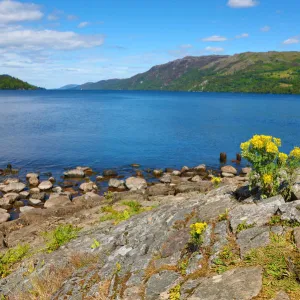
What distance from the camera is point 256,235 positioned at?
33.0 feet

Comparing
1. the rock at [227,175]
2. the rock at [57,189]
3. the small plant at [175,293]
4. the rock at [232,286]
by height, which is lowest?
the rock at [227,175]

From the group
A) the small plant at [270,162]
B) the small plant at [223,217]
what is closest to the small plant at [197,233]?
the small plant at [223,217]

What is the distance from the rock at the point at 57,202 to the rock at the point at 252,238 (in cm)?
2417

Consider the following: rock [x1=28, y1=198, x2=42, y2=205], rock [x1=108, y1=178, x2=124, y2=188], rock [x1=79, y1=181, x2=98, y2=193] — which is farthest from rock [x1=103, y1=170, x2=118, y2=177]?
rock [x1=28, y1=198, x2=42, y2=205]

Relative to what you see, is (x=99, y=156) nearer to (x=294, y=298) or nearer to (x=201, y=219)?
(x=201, y=219)

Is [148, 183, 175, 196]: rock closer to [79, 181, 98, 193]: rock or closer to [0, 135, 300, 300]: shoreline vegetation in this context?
[79, 181, 98, 193]: rock

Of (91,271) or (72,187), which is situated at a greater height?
(91,271)

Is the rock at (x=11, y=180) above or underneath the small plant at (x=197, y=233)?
underneath

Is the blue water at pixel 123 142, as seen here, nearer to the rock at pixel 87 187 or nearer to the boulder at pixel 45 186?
the boulder at pixel 45 186

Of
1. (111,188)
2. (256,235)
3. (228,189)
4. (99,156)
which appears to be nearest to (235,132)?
(99,156)

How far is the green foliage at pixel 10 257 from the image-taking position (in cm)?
1527

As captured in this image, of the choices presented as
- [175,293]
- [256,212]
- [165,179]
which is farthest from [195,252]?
[165,179]

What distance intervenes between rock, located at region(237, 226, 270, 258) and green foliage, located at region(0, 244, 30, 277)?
1178 centimetres

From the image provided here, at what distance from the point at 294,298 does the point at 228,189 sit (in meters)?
8.83
